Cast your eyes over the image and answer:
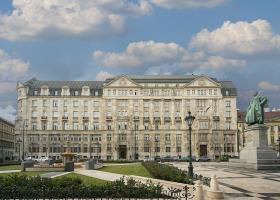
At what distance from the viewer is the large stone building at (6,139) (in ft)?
476

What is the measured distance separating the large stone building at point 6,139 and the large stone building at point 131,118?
8.19m

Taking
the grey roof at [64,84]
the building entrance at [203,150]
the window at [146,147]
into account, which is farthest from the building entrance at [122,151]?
the building entrance at [203,150]

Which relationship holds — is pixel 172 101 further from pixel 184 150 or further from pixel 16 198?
pixel 16 198

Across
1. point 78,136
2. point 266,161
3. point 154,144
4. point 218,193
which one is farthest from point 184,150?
point 218,193

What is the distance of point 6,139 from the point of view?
511 feet

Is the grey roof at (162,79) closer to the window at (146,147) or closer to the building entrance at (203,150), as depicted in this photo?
the window at (146,147)

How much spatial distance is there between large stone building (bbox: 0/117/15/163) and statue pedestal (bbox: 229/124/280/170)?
100602mm

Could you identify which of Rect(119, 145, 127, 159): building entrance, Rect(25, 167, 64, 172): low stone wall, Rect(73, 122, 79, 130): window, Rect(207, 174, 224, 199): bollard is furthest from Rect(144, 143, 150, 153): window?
Rect(207, 174, 224, 199): bollard

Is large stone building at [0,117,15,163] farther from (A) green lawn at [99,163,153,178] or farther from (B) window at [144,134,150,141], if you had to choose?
(A) green lawn at [99,163,153,178]

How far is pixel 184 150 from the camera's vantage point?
141 metres

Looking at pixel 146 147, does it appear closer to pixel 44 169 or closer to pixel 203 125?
pixel 203 125

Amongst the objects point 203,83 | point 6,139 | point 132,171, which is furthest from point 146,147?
point 132,171

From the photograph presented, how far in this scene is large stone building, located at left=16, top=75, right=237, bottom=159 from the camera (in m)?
141

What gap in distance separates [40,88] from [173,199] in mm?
127618
